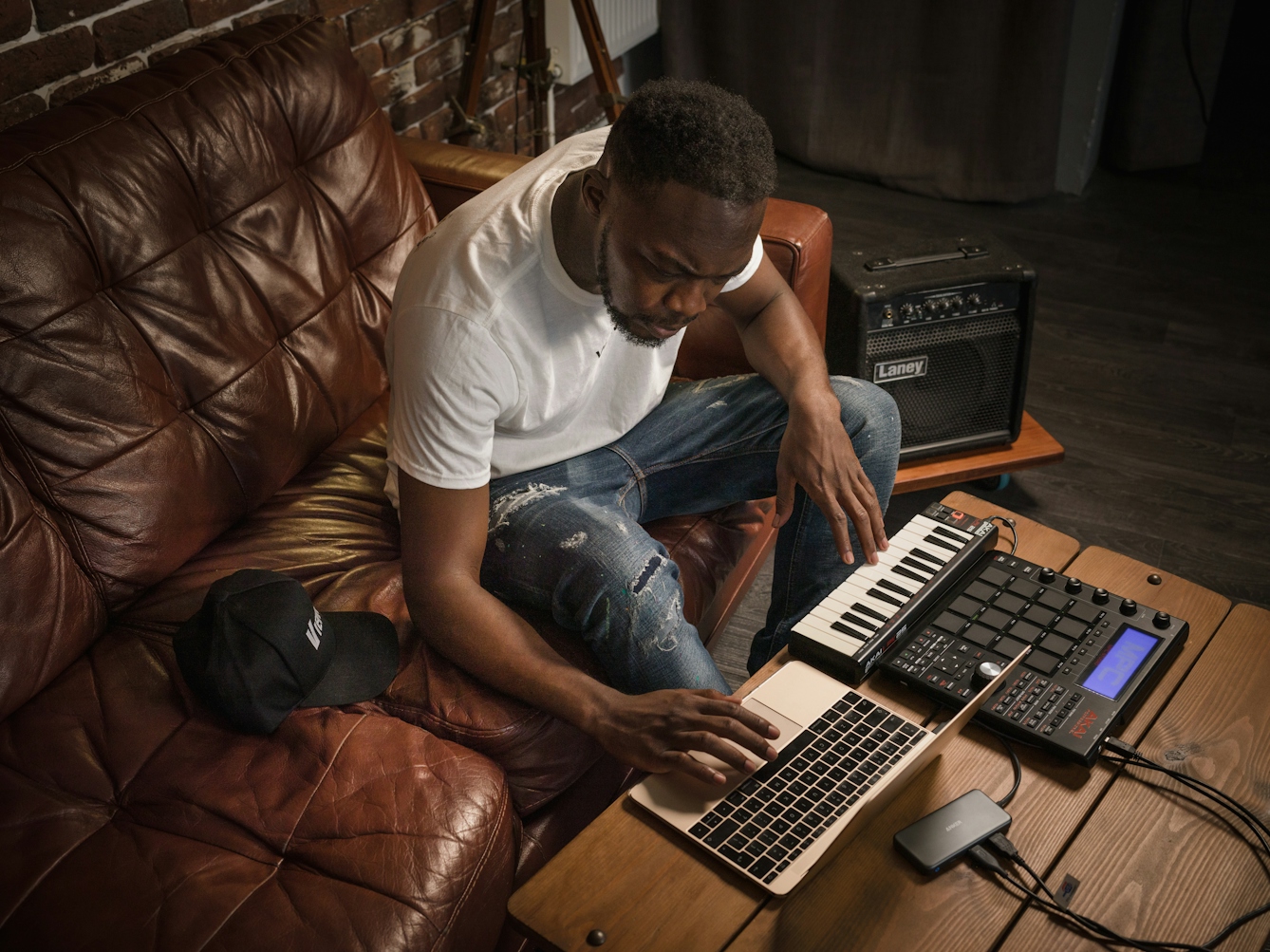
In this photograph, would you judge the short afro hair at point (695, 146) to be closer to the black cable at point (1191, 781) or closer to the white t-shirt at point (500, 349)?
the white t-shirt at point (500, 349)

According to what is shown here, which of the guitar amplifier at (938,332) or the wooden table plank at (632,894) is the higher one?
the wooden table plank at (632,894)

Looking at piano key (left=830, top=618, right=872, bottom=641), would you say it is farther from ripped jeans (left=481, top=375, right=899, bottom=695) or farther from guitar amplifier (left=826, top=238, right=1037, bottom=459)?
guitar amplifier (left=826, top=238, right=1037, bottom=459)

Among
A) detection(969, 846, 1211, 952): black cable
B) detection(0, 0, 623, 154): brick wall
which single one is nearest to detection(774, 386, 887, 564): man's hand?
detection(969, 846, 1211, 952): black cable

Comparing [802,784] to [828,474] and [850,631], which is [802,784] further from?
[828,474]

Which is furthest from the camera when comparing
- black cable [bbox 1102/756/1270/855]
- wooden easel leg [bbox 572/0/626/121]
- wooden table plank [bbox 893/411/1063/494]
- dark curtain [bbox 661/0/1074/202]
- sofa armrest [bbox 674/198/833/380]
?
dark curtain [bbox 661/0/1074/202]

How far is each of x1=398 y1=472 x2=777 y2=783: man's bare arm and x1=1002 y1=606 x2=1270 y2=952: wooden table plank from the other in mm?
413

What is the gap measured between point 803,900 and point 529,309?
0.79 metres

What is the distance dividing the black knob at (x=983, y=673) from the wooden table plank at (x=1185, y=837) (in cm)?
16

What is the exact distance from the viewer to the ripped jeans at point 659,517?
1.37 metres

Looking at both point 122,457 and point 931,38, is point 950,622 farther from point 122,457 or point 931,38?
point 931,38

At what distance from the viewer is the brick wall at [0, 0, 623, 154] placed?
5.62 ft

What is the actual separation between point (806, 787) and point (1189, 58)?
10.6 ft

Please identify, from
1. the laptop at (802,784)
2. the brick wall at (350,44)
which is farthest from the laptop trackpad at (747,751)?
the brick wall at (350,44)

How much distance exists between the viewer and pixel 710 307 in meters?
1.83
